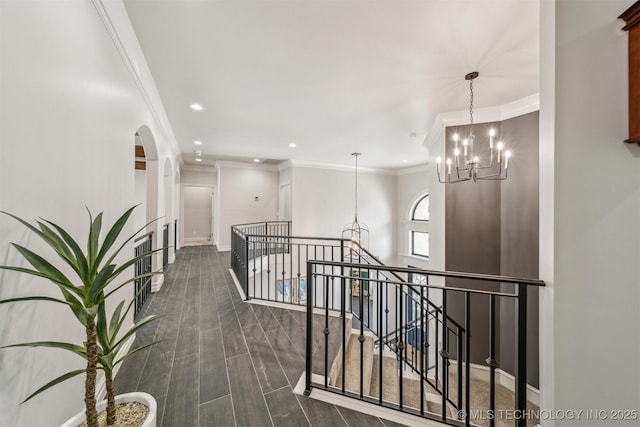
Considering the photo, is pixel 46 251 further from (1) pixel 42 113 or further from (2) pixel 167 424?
(2) pixel 167 424

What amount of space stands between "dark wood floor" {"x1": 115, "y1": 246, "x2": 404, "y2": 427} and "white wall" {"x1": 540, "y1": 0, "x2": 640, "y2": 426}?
1.14 m

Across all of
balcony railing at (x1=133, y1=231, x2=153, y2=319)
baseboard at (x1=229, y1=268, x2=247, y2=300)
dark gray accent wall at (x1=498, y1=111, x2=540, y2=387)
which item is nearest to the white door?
baseboard at (x1=229, y1=268, x2=247, y2=300)

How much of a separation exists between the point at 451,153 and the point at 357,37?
243 cm

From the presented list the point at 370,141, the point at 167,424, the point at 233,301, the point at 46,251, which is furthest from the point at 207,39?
the point at 370,141

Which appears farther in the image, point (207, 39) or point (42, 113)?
point (207, 39)

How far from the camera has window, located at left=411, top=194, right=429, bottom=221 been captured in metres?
8.42

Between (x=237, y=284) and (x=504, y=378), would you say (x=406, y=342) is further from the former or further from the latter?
(x=237, y=284)

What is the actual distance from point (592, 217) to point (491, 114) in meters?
2.75

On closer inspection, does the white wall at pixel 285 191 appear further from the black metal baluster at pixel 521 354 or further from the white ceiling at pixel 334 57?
the black metal baluster at pixel 521 354

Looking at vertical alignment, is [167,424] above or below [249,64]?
below

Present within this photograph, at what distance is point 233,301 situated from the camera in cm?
347

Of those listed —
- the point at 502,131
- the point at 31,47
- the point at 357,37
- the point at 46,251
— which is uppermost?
the point at 357,37

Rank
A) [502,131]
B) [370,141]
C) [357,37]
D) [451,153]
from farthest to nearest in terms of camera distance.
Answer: [370,141] → [451,153] → [502,131] → [357,37]

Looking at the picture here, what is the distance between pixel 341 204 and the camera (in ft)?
26.8
